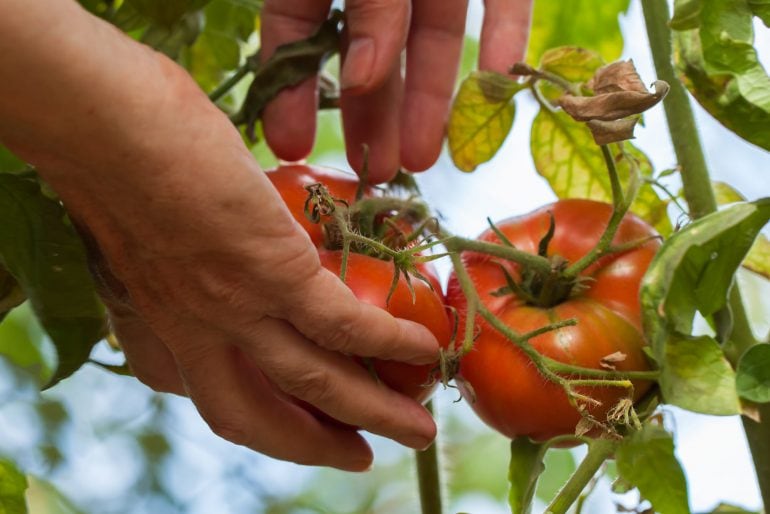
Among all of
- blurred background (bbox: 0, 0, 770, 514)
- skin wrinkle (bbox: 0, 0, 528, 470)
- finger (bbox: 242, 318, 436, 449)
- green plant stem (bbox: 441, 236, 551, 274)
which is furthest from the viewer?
blurred background (bbox: 0, 0, 770, 514)

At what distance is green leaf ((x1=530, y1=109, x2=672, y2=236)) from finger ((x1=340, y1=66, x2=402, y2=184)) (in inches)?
4.4

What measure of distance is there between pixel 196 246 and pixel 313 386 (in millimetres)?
123

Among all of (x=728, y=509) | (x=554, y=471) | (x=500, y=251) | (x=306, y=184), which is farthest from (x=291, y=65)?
(x=554, y=471)

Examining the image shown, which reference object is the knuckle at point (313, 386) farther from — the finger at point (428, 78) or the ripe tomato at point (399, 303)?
the finger at point (428, 78)

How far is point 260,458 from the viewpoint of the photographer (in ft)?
5.47

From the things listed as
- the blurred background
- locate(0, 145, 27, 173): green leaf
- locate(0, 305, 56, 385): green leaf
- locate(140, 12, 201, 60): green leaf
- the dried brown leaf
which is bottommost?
the blurred background

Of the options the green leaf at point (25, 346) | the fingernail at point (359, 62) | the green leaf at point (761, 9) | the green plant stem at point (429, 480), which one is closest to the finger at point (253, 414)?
the green plant stem at point (429, 480)

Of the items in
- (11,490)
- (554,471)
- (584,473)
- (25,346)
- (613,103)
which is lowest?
(554,471)

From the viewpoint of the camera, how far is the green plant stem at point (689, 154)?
2.24 ft

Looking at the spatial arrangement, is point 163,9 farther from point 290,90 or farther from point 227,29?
point 227,29

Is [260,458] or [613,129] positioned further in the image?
[260,458]

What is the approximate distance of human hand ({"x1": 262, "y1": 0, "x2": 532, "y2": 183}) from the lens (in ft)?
2.66

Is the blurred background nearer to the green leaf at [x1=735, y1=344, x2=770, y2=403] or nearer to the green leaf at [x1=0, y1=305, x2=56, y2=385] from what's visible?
the green leaf at [x1=0, y1=305, x2=56, y2=385]

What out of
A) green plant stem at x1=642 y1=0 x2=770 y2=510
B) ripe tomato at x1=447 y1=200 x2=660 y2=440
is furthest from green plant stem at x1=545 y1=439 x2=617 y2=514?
green plant stem at x1=642 y1=0 x2=770 y2=510
